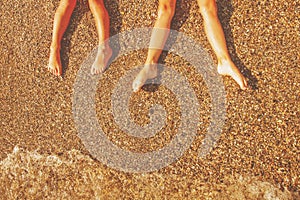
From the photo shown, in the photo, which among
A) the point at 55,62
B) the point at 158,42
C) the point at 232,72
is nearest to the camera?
the point at 232,72

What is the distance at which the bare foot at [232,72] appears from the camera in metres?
2.97

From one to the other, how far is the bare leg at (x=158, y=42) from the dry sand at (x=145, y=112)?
84mm

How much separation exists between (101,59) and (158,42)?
0.57 metres

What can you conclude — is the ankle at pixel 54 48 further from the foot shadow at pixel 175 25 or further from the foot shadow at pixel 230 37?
the foot shadow at pixel 230 37

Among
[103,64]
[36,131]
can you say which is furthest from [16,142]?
[103,64]

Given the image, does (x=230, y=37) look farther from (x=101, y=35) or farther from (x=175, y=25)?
(x=101, y=35)

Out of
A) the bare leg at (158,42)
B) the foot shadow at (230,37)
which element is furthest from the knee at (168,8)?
the foot shadow at (230,37)

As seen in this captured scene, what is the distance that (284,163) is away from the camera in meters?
2.85

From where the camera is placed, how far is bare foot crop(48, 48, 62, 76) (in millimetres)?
3477

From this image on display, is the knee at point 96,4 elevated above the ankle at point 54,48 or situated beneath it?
elevated above

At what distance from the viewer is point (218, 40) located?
3076 millimetres

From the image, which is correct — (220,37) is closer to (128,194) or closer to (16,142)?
(128,194)

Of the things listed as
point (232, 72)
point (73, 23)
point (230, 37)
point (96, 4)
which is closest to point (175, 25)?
point (230, 37)

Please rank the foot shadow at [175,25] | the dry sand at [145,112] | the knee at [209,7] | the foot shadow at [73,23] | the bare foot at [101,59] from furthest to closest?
the foot shadow at [73,23]
the bare foot at [101,59]
the foot shadow at [175,25]
the knee at [209,7]
the dry sand at [145,112]
